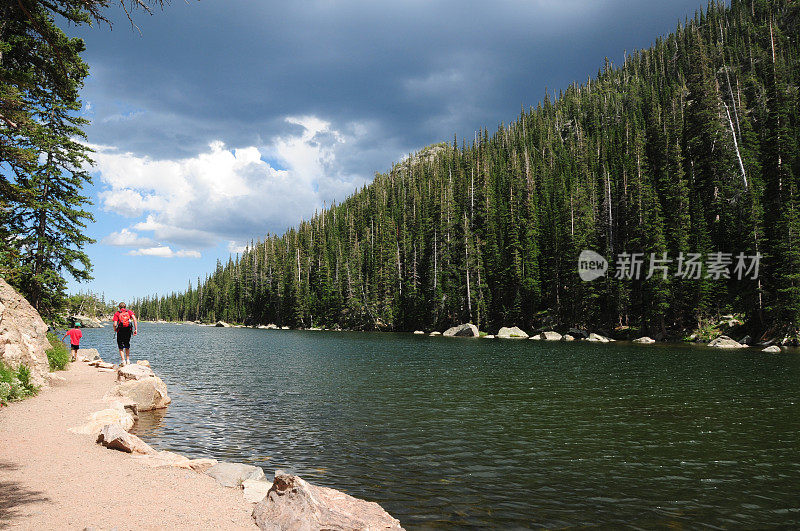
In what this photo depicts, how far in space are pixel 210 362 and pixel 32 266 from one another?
14.0 metres

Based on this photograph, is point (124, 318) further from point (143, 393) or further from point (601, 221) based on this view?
point (601, 221)

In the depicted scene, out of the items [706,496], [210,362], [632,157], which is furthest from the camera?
[632,157]

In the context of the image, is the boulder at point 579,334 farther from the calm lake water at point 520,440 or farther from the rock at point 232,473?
the rock at point 232,473

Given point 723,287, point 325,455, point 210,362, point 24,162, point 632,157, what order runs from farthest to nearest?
1. point 632,157
2. point 723,287
3. point 210,362
4. point 24,162
5. point 325,455

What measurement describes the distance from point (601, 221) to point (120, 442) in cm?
7953

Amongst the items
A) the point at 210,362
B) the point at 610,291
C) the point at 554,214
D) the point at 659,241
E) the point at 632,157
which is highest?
the point at 632,157

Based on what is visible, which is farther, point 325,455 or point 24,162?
point 24,162

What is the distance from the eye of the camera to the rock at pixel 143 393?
50.5 ft

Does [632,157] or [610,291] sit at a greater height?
[632,157]

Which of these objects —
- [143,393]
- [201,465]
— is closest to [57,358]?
[143,393]

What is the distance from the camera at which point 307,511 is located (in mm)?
6055

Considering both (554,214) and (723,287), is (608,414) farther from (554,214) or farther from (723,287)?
(554,214)

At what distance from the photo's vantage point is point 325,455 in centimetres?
1095

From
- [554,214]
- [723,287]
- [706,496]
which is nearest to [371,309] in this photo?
[554,214]
